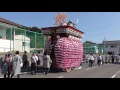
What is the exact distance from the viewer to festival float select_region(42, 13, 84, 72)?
17.9 meters

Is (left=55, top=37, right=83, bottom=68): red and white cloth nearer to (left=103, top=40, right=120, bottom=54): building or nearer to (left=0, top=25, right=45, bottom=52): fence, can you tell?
(left=0, top=25, right=45, bottom=52): fence

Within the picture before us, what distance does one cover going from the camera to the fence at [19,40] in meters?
21.4

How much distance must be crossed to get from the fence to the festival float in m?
3.29

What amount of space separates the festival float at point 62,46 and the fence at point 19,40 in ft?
10.8

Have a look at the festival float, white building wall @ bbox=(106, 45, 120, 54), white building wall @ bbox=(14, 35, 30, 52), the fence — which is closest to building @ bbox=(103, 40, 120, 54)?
white building wall @ bbox=(106, 45, 120, 54)

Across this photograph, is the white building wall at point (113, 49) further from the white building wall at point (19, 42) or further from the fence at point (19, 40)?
the white building wall at point (19, 42)

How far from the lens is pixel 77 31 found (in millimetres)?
21391

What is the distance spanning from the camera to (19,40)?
22.4m

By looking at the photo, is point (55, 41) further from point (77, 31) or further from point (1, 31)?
point (1, 31)

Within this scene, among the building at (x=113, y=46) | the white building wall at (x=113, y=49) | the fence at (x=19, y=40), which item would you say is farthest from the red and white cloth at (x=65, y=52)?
the white building wall at (x=113, y=49)

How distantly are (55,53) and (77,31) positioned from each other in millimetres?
4394

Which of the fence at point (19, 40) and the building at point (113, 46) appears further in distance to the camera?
the building at point (113, 46)
